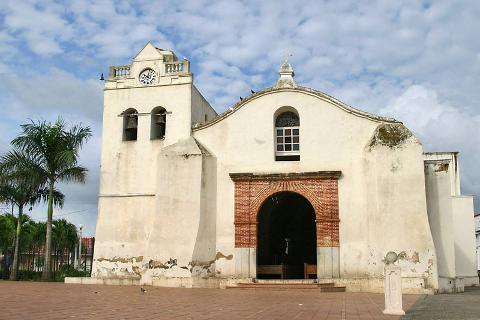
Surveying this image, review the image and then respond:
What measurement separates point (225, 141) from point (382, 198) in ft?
20.1

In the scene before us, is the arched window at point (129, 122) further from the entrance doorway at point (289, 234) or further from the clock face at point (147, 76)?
the entrance doorway at point (289, 234)

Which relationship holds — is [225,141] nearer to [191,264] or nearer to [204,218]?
[204,218]

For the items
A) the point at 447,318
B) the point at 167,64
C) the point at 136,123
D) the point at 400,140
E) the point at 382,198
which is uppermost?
the point at 167,64

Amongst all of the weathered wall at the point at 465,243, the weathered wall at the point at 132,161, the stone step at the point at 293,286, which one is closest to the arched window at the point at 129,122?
the weathered wall at the point at 132,161

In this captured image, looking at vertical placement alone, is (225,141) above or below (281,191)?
above

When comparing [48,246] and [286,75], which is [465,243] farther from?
[48,246]

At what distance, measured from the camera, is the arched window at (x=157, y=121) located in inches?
830

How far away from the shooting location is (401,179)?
1758 centimetres

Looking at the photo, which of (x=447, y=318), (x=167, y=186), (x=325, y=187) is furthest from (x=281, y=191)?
(x=447, y=318)

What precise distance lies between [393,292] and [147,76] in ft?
47.7

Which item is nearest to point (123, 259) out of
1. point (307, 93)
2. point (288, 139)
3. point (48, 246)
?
point (48, 246)

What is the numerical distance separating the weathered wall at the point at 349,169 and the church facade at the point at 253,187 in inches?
1.5

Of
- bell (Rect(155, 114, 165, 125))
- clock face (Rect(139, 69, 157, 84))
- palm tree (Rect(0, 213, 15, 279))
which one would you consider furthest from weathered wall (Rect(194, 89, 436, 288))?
palm tree (Rect(0, 213, 15, 279))

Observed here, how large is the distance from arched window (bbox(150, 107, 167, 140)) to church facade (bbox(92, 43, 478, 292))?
0.15ft
